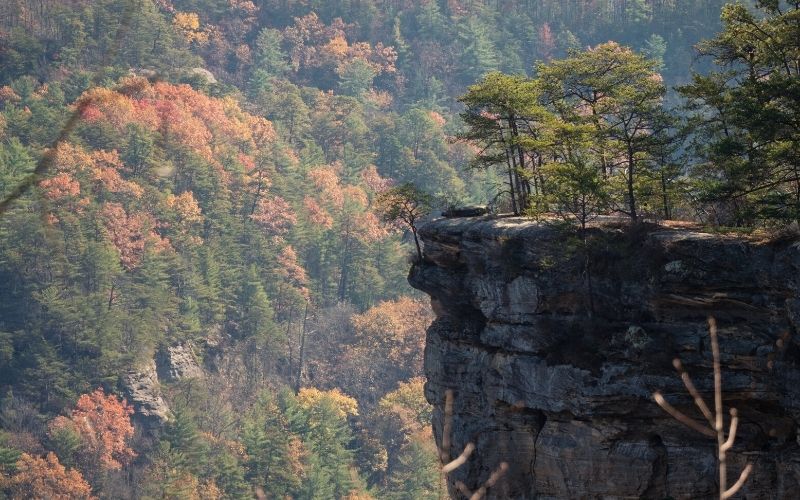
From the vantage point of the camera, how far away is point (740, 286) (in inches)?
906

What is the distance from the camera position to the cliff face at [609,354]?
22797mm

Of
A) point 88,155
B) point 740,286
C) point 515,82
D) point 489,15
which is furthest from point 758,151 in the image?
point 489,15

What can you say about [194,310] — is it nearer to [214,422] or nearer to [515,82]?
[214,422]

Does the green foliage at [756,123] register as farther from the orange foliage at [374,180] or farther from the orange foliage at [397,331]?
the orange foliage at [374,180]

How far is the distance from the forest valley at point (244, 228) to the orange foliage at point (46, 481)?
0.13 m

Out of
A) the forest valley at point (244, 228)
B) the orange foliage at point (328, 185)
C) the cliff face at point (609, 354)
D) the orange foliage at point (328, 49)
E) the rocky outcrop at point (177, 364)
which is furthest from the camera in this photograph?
the orange foliage at point (328, 49)

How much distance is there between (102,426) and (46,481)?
6.68 m

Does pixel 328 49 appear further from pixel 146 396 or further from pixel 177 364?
pixel 146 396

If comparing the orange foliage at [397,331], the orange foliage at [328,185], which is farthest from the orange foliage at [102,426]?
the orange foliage at [328,185]

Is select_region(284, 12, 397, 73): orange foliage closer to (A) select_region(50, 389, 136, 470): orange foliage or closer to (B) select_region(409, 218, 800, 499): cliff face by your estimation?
(A) select_region(50, 389, 136, 470): orange foliage

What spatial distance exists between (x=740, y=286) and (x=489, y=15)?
13876 cm

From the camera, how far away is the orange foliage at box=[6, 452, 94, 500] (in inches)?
2763

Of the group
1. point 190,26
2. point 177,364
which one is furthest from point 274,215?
point 190,26

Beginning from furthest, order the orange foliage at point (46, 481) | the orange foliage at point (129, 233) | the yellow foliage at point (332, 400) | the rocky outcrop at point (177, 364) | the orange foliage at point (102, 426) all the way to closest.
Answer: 1. the orange foliage at point (129, 233)
2. the rocky outcrop at point (177, 364)
3. the yellow foliage at point (332, 400)
4. the orange foliage at point (102, 426)
5. the orange foliage at point (46, 481)
